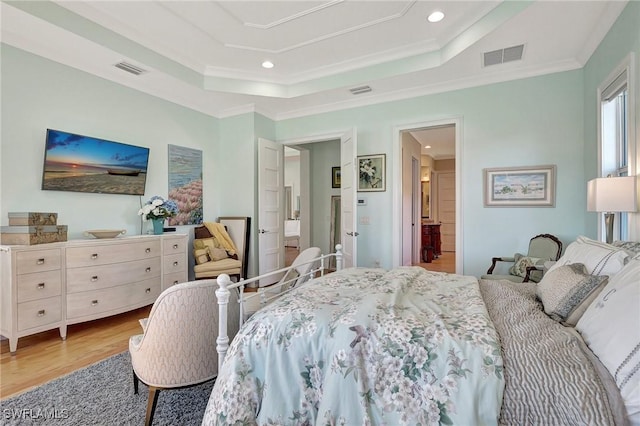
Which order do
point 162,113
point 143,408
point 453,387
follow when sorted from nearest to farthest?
point 453,387
point 143,408
point 162,113

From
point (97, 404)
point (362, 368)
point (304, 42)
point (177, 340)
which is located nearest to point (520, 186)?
point (304, 42)

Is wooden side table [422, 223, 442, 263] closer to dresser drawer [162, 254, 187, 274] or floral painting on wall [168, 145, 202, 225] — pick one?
floral painting on wall [168, 145, 202, 225]

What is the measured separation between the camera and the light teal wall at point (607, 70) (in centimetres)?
217

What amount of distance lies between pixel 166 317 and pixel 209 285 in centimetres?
25

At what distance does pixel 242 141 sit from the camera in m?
4.88

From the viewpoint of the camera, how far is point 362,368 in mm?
1165

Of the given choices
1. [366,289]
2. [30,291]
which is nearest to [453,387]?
[366,289]

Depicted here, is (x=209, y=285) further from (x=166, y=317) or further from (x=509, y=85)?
(x=509, y=85)

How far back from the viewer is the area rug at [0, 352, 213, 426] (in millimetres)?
1733

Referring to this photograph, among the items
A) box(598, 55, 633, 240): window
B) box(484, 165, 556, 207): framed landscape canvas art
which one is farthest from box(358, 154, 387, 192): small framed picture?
box(598, 55, 633, 240): window

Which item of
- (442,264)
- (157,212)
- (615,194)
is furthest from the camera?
(442,264)

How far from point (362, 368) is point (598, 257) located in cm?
152

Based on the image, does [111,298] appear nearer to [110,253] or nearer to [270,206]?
[110,253]

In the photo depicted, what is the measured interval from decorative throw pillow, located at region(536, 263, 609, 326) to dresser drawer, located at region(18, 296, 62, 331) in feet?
12.3
